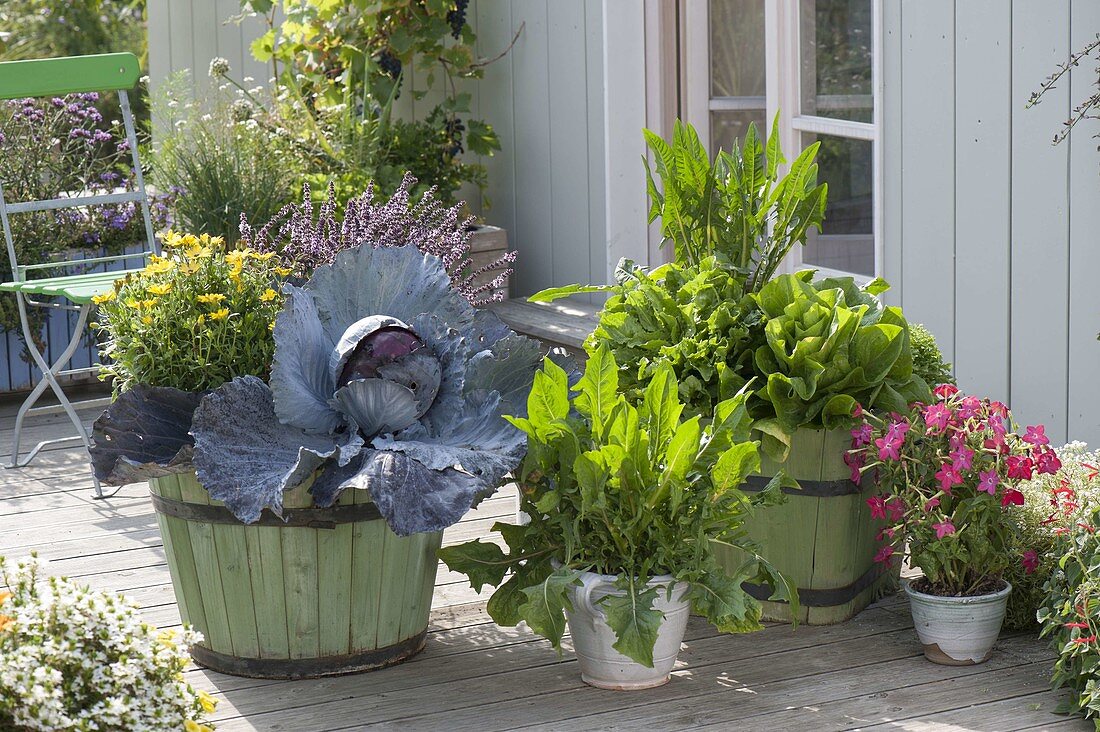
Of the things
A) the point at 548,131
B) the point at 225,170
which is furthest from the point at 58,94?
the point at 548,131

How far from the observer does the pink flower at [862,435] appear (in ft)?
9.54

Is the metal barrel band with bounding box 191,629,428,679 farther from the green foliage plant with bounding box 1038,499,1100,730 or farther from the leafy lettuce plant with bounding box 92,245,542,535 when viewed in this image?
the green foliage plant with bounding box 1038,499,1100,730

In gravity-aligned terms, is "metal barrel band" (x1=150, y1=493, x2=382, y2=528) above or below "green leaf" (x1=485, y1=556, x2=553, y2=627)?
above

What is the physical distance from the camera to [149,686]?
212 cm

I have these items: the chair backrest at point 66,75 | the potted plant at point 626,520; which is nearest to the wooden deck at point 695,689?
the potted plant at point 626,520

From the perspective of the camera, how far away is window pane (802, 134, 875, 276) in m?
4.21

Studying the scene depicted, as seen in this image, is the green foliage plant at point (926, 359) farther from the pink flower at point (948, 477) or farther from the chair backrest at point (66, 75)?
the chair backrest at point (66, 75)

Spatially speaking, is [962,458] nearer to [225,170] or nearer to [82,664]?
[82,664]

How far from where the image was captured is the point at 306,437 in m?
2.80

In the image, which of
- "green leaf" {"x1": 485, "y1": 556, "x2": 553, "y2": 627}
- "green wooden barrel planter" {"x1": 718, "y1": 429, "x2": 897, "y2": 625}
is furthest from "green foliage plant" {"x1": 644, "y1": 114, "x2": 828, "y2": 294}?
"green leaf" {"x1": 485, "y1": 556, "x2": 553, "y2": 627}

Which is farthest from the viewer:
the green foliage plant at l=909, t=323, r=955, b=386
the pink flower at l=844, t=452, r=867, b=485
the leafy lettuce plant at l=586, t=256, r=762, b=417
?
the green foliage plant at l=909, t=323, r=955, b=386

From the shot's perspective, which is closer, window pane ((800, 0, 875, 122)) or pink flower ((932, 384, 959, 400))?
pink flower ((932, 384, 959, 400))

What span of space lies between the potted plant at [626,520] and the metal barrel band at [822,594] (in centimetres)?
29

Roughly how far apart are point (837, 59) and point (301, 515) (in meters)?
2.39
